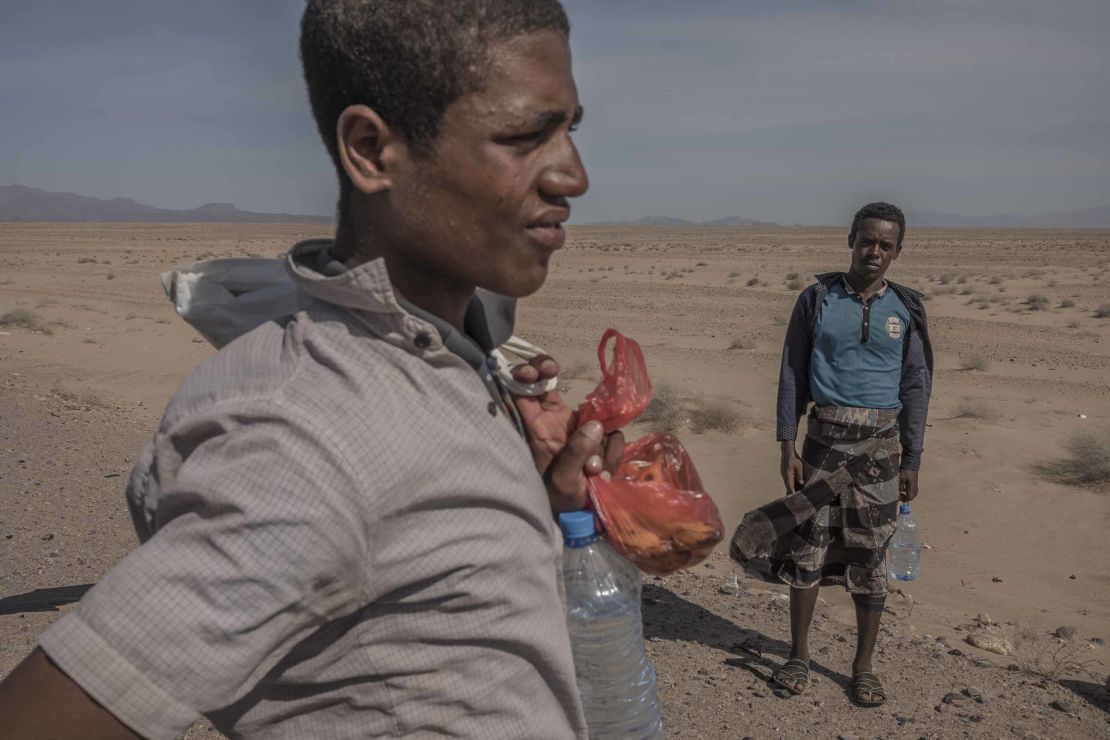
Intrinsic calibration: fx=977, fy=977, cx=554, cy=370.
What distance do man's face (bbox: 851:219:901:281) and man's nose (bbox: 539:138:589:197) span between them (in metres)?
3.70

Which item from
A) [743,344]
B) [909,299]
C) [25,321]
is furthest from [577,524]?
[25,321]

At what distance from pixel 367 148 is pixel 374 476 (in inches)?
18.9

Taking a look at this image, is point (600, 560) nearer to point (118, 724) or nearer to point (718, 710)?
point (118, 724)

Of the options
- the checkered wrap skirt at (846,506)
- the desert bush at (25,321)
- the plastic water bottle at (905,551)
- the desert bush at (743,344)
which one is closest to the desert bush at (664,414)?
the plastic water bottle at (905,551)

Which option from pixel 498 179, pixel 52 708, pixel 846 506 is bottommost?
pixel 846 506

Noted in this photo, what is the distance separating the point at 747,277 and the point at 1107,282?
32.3 ft

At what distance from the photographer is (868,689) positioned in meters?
4.59

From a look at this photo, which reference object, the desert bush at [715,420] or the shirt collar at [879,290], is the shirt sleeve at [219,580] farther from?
the desert bush at [715,420]

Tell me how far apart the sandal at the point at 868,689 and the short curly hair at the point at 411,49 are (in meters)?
4.11

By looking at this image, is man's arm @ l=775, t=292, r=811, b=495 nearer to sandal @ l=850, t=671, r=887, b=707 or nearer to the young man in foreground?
sandal @ l=850, t=671, r=887, b=707

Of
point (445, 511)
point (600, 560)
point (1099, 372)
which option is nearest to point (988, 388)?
point (1099, 372)

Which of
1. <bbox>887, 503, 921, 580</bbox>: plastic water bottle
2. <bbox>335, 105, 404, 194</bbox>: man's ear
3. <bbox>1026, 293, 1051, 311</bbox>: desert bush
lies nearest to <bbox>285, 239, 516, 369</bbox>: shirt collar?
<bbox>335, 105, 404, 194</bbox>: man's ear

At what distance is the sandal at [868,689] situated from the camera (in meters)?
4.57

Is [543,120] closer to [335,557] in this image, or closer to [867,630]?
[335,557]
